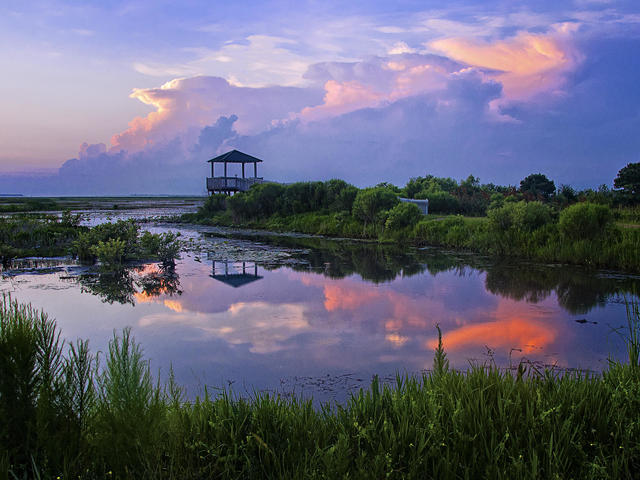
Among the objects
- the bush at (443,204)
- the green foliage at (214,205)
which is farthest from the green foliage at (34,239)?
the bush at (443,204)

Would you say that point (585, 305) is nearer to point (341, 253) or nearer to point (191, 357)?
point (191, 357)

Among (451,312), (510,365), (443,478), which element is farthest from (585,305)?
(443,478)

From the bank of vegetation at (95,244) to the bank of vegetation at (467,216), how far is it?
8361 mm

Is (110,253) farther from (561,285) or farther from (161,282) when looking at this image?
(561,285)

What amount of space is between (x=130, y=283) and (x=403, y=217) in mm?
10806

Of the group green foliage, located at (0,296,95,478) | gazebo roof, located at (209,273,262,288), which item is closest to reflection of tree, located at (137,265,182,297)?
gazebo roof, located at (209,273,262,288)

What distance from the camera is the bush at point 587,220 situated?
12117 mm

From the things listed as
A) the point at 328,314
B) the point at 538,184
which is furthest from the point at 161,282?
the point at 538,184

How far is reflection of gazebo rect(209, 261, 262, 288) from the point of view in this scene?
411 inches

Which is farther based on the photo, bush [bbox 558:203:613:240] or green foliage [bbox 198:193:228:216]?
green foliage [bbox 198:193:228:216]

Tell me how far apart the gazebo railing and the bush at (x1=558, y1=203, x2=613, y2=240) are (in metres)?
24.0

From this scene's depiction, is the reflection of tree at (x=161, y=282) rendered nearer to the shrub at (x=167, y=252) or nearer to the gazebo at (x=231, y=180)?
the shrub at (x=167, y=252)

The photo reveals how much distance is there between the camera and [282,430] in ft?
10.6

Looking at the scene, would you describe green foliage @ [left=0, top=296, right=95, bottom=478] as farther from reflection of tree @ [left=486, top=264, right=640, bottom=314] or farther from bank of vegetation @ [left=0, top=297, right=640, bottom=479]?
reflection of tree @ [left=486, top=264, right=640, bottom=314]
